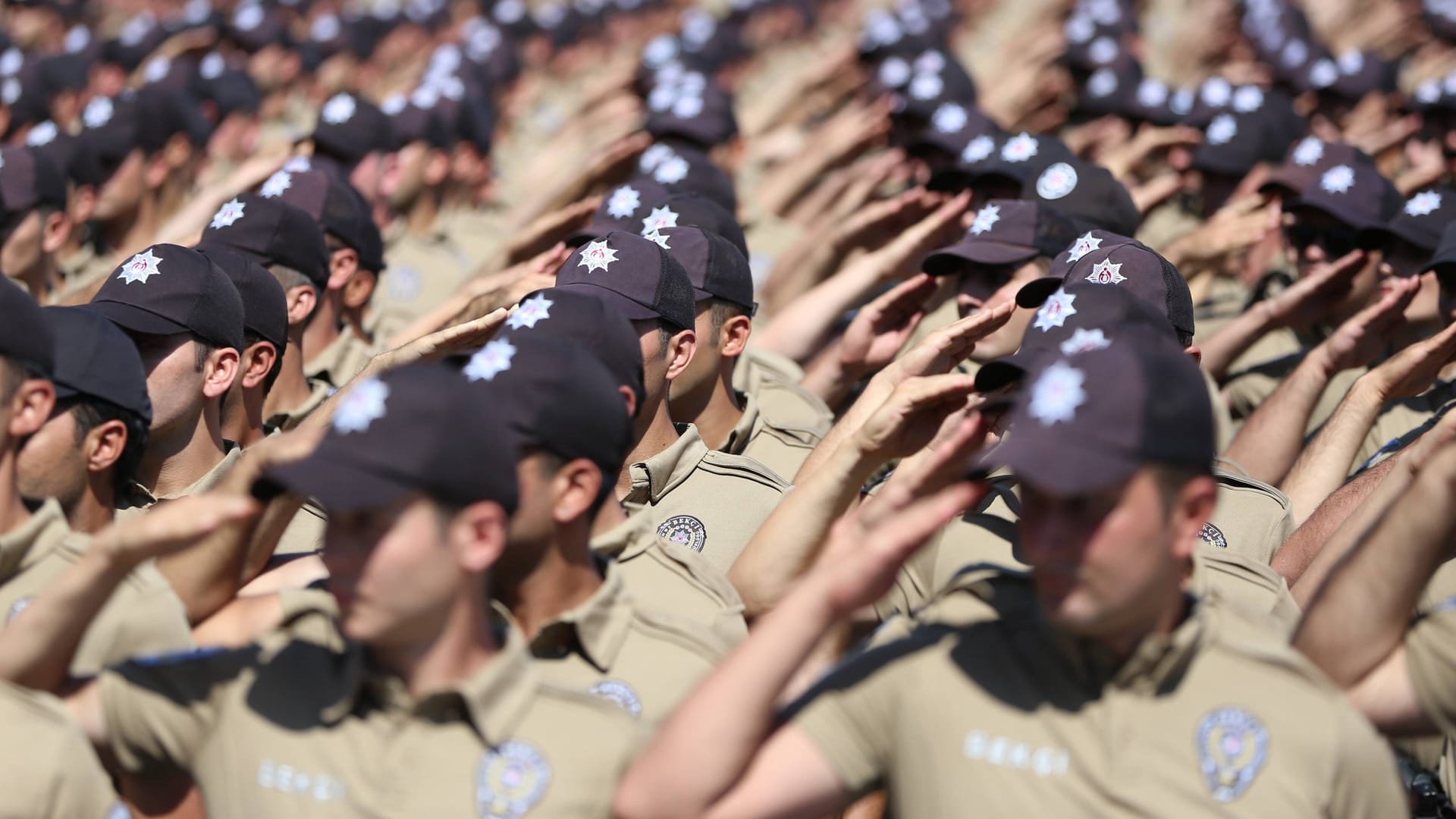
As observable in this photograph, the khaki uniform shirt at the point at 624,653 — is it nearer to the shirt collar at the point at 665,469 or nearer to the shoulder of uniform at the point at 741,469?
the shirt collar at the point at 665,469

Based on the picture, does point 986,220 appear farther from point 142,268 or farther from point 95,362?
point 95,362

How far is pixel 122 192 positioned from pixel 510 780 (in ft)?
23.9

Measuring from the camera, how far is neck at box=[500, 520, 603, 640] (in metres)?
3.81

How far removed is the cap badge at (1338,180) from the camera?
7.68 meters

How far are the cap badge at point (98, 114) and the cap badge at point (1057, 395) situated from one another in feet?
26.7

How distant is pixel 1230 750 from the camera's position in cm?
329

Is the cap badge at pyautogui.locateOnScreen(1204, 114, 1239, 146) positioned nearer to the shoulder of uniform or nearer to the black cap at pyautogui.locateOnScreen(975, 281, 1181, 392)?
the shoulder of uniform

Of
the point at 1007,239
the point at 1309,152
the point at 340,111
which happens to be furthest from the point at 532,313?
the point at 1309,152

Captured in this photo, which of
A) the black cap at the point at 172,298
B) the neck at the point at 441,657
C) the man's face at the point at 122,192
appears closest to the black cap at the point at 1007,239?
the black cap at the point at 172,298

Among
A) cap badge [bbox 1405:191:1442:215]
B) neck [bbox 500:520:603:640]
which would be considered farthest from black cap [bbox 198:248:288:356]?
cap badge [bbox 1405:191:1442:215]

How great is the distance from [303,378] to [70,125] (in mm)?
7458

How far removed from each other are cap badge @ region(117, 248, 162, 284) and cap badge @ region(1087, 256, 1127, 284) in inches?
110

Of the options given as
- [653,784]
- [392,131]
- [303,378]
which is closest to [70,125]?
[392,131]

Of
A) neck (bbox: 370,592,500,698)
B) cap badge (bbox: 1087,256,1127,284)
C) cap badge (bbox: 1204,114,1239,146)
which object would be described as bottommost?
cap badge (bbox: 1204,114,1239,146)
